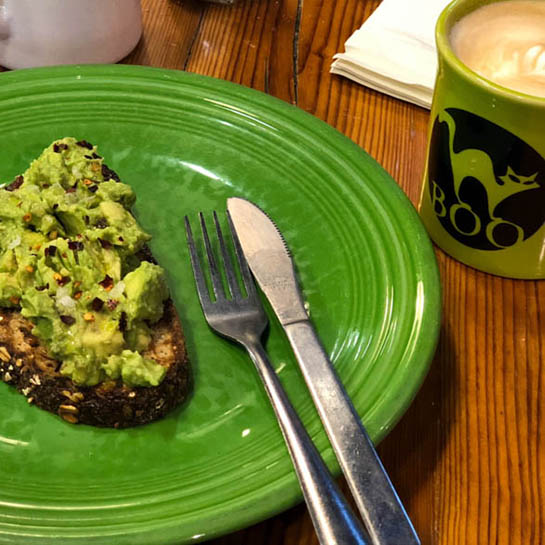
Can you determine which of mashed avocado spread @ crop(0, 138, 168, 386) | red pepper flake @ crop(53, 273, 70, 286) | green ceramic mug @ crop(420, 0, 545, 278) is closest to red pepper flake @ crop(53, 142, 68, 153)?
mashed avocado spread @ crop(0, 138, 168, 386)

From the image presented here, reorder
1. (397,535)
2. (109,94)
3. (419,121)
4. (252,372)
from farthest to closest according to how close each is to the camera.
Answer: (419,121), (109,94), (252,372), (397,535)

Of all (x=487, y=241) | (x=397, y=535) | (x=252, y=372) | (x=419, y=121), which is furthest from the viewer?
(x=419, y=121)

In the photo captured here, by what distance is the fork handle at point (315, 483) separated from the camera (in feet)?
2.36

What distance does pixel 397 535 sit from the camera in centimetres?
72

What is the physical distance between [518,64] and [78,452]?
86cm

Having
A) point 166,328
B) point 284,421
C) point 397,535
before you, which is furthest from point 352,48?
point 397,535

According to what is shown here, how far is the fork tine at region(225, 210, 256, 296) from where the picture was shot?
106cm

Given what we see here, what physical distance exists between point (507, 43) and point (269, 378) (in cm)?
65

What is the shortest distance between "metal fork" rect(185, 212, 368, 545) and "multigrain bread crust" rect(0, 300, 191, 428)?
8cm

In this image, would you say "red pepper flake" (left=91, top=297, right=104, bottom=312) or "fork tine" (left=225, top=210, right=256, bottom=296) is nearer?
"red pepper flake" (left=91, top=297, right=104, bottom=312)

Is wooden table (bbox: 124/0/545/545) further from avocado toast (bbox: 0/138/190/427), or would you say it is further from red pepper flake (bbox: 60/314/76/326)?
red pepper flake (bbox: 60/314/76/326)

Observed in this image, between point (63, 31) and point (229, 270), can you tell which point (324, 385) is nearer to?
point (229, 270)

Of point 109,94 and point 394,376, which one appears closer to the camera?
point 394,376

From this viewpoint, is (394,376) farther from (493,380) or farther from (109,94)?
(109,94)
